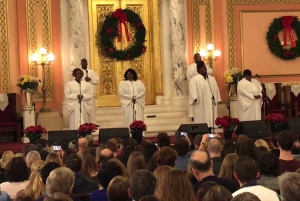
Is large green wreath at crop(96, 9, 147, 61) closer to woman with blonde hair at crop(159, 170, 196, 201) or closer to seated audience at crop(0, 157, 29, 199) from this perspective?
seated audience at crop(0, 157, 29, 199)

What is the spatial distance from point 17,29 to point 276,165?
12.6 metres

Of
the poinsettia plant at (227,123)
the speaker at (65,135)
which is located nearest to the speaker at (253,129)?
the poinsettia plant at (227,123)

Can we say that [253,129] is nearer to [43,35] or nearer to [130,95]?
[130,95]

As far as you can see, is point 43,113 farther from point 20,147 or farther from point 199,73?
point 199,73

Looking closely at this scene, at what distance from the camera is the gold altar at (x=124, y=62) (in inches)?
733

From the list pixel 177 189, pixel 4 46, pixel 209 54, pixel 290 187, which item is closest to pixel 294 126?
pixel 209 54

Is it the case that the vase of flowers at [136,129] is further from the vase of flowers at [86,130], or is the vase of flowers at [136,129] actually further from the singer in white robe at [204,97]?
the singer in white robe at [204,97]

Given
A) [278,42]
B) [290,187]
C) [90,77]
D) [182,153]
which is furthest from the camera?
[278,42]

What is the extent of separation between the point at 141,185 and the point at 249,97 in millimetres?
11696

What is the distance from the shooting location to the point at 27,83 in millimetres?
16406

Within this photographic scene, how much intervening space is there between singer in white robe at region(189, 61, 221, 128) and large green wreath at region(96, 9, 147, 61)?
9.85ft

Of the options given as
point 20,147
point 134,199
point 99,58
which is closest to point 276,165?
point 134,199

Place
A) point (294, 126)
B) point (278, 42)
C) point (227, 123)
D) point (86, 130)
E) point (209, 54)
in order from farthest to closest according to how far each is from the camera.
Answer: point (278, 42) → point (209, 54) → point (227, 123) → point (294, 126) → point (86, 130)

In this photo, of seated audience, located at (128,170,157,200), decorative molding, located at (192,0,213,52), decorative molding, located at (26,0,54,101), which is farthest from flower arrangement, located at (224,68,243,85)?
seated audience, located at (128,170,157,200)
